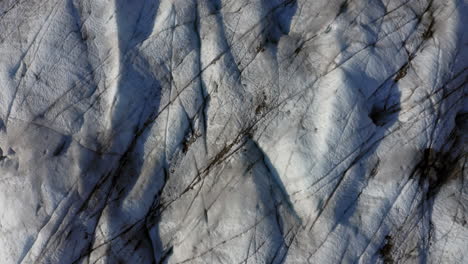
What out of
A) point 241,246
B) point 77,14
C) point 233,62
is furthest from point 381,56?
point 77,14

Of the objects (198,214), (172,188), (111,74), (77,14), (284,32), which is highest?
(77,14)

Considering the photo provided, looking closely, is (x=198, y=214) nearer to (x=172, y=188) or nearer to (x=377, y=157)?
(x=172, y=188)

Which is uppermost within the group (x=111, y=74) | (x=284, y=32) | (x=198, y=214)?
(x=111, y=74)

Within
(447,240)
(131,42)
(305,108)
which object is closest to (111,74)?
(131,42)

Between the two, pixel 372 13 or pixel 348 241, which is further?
pixel 372 13

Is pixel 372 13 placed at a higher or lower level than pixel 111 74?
lower

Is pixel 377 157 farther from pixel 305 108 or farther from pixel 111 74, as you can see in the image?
pixel 111 74
